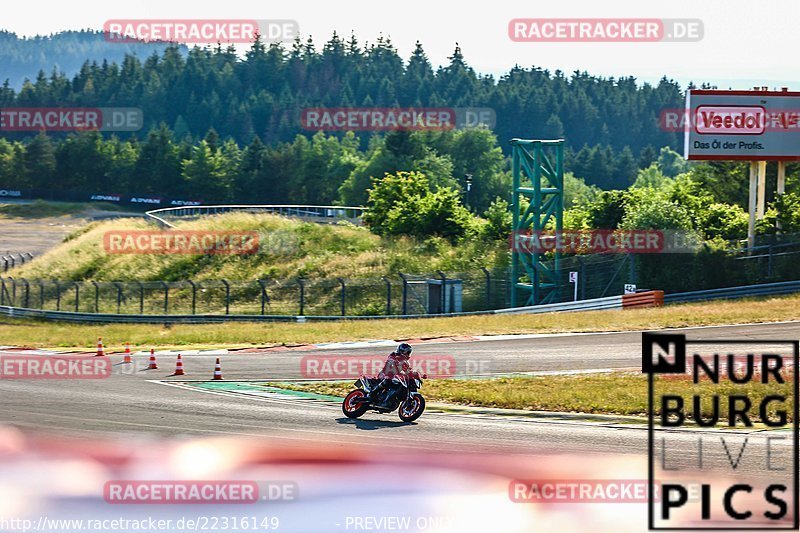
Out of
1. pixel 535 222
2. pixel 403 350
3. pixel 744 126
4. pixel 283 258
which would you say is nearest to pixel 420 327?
pixel 535 222

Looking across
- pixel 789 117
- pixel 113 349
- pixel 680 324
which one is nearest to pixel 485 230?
pixel 789 117

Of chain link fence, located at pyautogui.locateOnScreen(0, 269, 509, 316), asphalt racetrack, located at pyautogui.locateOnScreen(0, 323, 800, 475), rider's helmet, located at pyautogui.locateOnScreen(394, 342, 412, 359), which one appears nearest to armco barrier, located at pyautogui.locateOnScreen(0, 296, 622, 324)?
chain link fence, located at pyautogui.locateOnScreen(0, 269, 509, 316)

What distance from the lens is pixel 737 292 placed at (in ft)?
147

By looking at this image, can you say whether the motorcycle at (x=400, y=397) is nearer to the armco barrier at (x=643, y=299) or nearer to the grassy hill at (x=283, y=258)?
the armco barrier at (x=643, y=299)

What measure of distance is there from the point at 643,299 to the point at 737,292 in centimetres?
430

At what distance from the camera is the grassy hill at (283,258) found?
57312 millimetres

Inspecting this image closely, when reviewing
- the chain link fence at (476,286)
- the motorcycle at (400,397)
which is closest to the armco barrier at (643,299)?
the chain link fence at (476,286)

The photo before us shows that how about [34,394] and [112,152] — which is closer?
[34,394]

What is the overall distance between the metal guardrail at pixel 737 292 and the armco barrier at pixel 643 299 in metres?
0.87

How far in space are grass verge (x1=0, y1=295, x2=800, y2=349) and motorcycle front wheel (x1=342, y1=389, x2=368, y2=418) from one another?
16.0 meters

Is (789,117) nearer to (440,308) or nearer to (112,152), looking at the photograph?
(440,308)

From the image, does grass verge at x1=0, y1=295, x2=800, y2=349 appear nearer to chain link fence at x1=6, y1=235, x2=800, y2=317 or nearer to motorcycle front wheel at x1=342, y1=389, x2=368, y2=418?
chain link fence at x1=6, y1=235, x2=800, y2=317

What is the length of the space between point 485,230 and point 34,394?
1456 inches

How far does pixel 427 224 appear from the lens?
2447 inches
